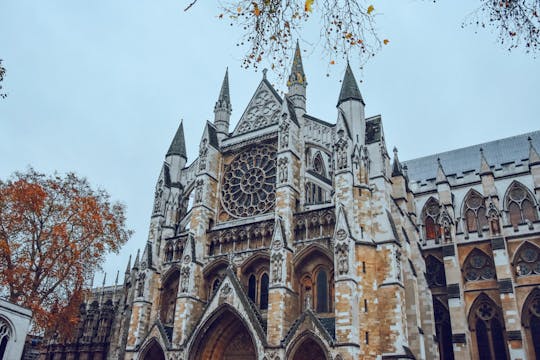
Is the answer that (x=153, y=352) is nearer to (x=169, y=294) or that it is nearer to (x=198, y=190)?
(x=169, y=294)

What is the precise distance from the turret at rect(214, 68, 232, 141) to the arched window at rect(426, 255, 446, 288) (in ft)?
48.5

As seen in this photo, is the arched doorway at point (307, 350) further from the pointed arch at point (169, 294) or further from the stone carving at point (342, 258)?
the pointed arch at point (169, 294)

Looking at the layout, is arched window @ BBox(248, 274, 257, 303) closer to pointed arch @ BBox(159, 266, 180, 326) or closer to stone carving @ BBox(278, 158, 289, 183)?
pointed arch @ BBox(159, 266, 180, 326)

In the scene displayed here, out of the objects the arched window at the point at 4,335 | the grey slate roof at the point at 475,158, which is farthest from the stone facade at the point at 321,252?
the arched window at the point at 4,335

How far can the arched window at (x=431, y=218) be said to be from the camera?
29938mm

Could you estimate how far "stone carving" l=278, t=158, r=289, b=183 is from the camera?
74.4ft

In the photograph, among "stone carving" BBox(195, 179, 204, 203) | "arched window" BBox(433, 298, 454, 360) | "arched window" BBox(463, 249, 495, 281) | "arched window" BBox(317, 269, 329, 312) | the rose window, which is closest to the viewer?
"arched window" BBox(317, 269, 329, 312)

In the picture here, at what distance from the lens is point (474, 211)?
96.8 feet

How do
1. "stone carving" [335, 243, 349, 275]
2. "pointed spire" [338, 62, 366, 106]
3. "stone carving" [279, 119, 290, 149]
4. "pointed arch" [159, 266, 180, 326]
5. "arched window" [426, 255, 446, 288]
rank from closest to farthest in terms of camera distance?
"stone carving" [335, 243, 349, 275], "stone carving" [279, 119, 290, 149], "pointed spire" [338, 62, 366, 106], "pointed arch" [159, 266, 180, 326], "arched window" [426, 255, 446, 288]

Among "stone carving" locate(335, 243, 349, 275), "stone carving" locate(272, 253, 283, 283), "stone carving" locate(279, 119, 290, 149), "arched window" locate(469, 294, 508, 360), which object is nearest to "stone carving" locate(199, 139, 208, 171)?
"stone carving" locate(279, 119, 290, 149)

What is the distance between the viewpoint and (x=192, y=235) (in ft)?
78.9

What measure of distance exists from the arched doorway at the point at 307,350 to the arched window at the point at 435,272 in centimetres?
1100

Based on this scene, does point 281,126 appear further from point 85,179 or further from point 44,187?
point 44,187

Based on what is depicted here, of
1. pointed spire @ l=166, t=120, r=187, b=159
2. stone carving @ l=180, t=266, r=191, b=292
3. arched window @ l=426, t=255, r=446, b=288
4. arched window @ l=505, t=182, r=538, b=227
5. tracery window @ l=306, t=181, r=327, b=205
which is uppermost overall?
pointed spire @ l=166, t=120, r=187, b=159
